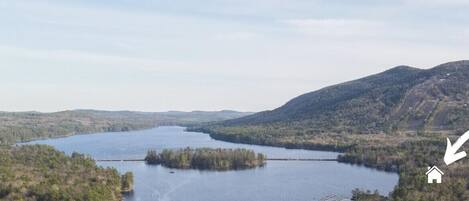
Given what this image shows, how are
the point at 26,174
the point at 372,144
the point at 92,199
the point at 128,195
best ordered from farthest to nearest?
the point at 372,144 → the point at 128,195 → the point at 26,174 → the point at 92,199

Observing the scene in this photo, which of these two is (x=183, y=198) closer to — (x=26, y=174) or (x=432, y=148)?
(x=26, y=174)

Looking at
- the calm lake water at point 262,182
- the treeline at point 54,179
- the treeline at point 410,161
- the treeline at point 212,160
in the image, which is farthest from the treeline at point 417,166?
the treeline at point 54,179

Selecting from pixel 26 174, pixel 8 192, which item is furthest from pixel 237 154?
pixel 8 192

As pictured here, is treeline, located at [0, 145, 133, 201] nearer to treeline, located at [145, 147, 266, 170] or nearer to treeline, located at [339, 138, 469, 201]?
treeline, located at [145, 147, 266, 170]

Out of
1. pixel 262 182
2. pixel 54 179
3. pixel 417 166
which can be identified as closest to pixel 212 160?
pixel 262 182

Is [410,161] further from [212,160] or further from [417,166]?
[212,160]
